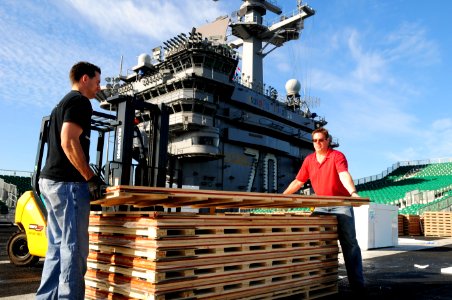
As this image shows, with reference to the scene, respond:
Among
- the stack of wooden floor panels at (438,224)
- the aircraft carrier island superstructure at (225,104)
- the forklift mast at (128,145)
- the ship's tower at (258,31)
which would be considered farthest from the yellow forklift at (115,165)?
the ship's tower at (258,31)

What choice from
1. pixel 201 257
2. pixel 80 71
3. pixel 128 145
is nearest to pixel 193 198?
pixel 201 257

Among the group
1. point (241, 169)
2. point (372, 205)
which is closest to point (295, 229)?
point (372, 205)

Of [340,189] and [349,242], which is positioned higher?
[340,189]

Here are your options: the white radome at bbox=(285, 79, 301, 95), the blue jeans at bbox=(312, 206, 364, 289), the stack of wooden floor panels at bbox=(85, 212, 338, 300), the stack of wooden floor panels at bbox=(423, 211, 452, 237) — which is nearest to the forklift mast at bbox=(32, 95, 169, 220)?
the stack of wooden floor panels at bbox=(85, 212, 338, 300)

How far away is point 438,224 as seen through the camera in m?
20.6

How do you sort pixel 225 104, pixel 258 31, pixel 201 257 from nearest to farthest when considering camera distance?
pixel 201 257, pixel 225 104, pixel 258 31

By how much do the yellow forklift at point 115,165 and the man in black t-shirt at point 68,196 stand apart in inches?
142

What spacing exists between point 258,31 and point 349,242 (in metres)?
35.1

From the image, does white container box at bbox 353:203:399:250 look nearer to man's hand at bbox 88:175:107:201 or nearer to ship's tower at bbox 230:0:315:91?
man's hand at bbox 88:175:107:201

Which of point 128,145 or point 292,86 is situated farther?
point 292,86

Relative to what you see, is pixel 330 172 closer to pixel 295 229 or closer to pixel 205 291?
pixel 295 229

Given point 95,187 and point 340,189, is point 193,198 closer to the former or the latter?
point 95,187

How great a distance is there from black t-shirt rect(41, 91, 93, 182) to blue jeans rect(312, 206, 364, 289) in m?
3.46

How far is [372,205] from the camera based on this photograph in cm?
1193
